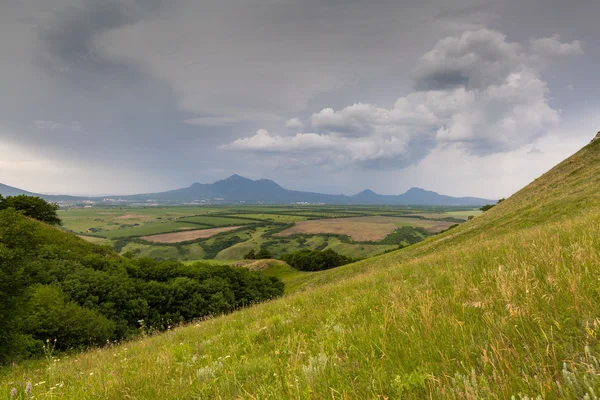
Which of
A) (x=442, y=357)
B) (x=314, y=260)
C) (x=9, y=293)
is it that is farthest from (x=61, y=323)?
(x=314, y=260)

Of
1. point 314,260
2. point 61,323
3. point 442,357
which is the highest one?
point 442,357

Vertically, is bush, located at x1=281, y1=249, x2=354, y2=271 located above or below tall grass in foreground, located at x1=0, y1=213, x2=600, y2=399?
below

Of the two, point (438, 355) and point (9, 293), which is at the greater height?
point (438, 355)

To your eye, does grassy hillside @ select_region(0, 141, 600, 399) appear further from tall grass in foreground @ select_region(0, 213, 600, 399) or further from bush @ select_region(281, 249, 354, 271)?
bush @ select_region(281, 249, 354, 271)

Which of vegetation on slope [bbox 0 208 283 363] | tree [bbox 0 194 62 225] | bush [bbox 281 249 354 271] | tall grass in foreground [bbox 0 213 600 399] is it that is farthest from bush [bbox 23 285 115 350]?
bush [bbox 281 249 354 271]

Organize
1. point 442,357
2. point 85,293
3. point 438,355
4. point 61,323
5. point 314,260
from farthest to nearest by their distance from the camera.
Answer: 1. point 314,260
2. point 85,293
3. point 61,323
4. point 438,355
5. point 442,357

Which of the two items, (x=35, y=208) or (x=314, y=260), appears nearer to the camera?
(x=35, y=208)

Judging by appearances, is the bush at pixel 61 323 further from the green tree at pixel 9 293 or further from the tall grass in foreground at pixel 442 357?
the tall grass in foreground at pixel 442 357

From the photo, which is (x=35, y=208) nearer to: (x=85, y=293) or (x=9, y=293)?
(x=85, y=293)

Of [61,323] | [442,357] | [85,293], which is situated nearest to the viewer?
[442,357]

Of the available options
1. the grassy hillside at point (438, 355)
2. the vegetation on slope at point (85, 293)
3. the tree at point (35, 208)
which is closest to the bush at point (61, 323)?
the vegetation on slope at point (85, 293)

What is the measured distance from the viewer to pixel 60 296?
86.6ft

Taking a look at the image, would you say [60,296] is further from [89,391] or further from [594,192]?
[594,192]

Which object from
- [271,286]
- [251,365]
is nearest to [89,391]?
[251,365]
